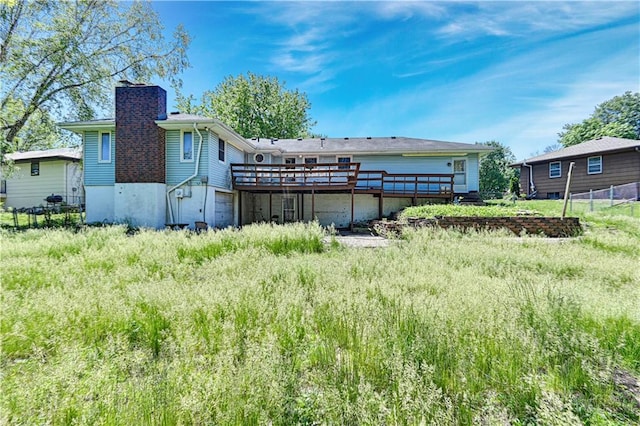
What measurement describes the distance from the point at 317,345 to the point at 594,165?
26.9 meters

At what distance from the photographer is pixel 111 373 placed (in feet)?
7.32

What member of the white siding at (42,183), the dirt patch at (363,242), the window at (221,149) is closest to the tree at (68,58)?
the white siding at (42,183)

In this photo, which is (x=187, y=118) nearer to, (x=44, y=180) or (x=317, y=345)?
(x=317, y=345)

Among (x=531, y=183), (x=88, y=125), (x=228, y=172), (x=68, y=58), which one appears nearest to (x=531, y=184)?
(x=531, y=183)

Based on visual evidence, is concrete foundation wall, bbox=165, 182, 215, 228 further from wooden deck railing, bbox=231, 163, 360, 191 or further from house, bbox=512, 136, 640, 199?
house, bbox=512, 136, 640, 199

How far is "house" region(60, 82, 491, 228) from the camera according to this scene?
12797 millimetres

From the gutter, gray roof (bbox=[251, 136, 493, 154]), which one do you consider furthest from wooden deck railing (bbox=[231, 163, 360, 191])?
the gutter

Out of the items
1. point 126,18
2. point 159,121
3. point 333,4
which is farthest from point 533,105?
point 126,18

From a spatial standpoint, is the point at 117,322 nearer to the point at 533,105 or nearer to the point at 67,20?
the point at 67,20

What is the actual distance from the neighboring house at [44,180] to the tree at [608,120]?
181 ft

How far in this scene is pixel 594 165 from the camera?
20.3 meters

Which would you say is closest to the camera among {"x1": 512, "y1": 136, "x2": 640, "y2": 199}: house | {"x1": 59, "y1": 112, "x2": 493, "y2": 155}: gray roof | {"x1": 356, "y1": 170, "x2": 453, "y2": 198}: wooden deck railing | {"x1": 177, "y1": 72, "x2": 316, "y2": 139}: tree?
{"x1": 356, "y1": 170, "x2": 453, "y2": 198}: wooden deck railing

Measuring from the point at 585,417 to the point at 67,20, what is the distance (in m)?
21.8

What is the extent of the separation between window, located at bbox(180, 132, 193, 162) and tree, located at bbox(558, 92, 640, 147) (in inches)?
1847
